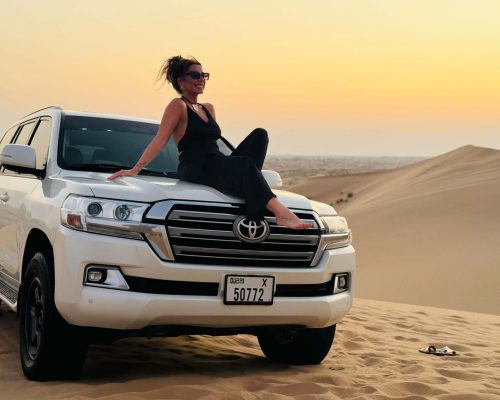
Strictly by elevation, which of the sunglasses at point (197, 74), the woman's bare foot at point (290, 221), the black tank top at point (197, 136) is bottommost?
the woman's bare foot at point (290, 221)

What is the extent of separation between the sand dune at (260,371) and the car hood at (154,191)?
3.92ft

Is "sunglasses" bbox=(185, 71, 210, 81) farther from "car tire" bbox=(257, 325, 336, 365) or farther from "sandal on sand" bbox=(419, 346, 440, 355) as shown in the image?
"sandal on sand" bbox=(419, 346, 440, 355)

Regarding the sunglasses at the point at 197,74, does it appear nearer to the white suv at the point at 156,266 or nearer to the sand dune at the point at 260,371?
the white suv at the point at 156,266

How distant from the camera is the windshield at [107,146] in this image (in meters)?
5.85

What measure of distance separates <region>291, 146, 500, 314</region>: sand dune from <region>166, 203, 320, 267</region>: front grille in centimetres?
844

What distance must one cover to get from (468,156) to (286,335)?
2966cm

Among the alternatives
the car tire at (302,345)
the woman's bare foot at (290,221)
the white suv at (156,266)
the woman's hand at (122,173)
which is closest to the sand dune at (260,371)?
the car tire at (302,345)

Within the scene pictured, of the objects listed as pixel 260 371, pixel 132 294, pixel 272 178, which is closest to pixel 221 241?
pixel 132 294

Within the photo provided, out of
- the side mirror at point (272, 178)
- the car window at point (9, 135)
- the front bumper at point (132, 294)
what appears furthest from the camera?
the car window at point (9, 135)

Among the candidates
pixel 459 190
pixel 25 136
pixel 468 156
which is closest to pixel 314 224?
pixel 25 136

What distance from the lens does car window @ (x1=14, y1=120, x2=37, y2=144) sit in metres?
6.92

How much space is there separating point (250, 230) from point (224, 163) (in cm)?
61

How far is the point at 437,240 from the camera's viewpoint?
1867 cm

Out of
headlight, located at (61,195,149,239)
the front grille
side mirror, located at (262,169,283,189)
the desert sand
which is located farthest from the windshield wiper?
the desert sand
